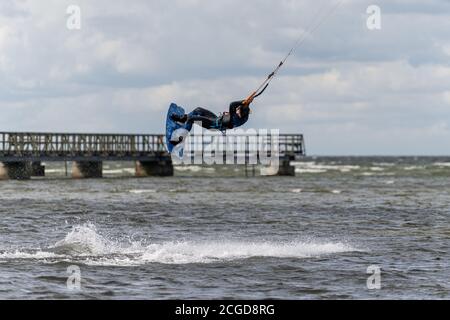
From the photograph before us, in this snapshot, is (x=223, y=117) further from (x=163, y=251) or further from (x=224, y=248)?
(x=224, y=248)

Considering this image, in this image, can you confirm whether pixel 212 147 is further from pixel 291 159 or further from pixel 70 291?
pixel 70 291

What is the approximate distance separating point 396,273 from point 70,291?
703 centimetres

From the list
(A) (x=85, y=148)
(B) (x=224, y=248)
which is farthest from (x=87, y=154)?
(B) (x=224, y=248)

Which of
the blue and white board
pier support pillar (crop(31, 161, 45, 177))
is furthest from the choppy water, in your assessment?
pier support pillar (crop(31, 161, 45, 177))

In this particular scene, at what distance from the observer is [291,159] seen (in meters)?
83.9

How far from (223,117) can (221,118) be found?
0.15 metres

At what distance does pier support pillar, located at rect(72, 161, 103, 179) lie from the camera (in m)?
79.2

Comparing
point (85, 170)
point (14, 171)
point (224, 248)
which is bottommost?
point (224, 248)

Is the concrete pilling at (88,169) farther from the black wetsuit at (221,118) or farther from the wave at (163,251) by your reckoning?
the black wetsuit at (221,118)

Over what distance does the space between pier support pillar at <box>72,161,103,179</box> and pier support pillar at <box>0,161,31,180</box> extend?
5.21 metres

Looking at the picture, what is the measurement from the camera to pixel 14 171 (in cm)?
7400

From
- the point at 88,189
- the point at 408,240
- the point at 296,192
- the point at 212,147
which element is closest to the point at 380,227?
the point at 408,240

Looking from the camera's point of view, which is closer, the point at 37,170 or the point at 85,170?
the point at 37,170

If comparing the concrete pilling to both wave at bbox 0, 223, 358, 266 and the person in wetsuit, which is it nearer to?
wave at bbox 0, 223, 358, 266
